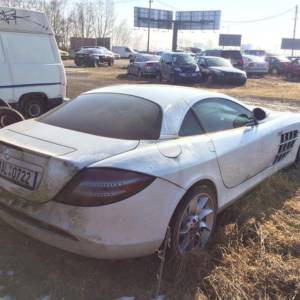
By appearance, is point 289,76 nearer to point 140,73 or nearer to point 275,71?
point 275,71

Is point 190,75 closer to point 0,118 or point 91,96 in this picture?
point 0,118

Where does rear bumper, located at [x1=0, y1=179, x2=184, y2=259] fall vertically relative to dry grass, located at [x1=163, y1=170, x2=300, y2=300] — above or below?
above

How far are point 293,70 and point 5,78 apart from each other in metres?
24.3

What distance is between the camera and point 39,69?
29.0 feet

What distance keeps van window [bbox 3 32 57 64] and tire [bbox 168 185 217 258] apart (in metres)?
6.08

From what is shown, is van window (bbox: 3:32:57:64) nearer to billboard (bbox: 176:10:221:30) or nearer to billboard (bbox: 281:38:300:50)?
billboard (bbox: 176:10:221:30)

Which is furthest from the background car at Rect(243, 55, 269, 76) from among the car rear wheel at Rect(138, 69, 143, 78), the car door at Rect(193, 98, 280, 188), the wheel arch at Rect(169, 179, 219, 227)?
the wheel arch at Rect(169, 179, 219, 227)

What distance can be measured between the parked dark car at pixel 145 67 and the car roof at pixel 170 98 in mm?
21138

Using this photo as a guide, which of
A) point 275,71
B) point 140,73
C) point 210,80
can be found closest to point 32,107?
point 210,80

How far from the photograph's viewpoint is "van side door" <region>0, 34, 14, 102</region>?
813cm

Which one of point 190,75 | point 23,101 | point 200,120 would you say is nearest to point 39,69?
point 23,101

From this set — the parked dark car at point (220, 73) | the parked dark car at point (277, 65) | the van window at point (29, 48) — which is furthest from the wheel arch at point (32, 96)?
the parked dark car at point (277, 65)

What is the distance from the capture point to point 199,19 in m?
82.4

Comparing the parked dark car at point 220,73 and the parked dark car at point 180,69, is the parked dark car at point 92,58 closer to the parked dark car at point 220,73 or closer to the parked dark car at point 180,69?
the parked dark car at point 180,69
